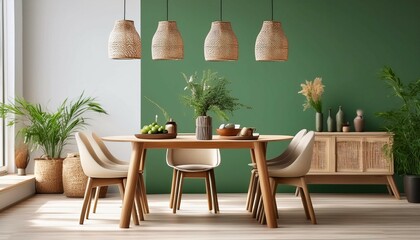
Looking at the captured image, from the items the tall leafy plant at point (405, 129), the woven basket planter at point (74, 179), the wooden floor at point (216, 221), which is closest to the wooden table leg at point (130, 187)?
the wooden floor at point (216, 221)

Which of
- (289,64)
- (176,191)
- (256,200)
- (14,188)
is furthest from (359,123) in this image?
(14,188)

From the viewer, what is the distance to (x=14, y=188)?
8070 mm

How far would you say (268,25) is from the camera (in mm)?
6859

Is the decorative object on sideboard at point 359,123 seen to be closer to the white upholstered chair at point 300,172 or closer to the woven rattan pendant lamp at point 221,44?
the white upholstered chair at point 300,172

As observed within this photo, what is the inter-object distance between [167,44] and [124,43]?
1.33 ft

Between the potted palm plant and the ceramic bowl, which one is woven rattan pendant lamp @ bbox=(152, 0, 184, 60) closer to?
the ceramic bowl

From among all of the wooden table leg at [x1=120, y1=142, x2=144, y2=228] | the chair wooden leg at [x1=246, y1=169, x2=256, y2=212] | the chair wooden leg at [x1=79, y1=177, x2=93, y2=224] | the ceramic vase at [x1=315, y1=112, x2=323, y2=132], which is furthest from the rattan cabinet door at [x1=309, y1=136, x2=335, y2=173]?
the chair wooden leg at [x1=79, y1=177, x2=93, y2=224]

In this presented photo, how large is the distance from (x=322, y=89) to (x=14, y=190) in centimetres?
367

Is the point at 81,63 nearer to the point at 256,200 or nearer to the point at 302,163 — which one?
the point at 256,200

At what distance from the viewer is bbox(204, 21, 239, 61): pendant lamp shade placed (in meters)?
6.76

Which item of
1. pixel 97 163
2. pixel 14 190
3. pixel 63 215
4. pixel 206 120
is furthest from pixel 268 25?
pixel 14 190

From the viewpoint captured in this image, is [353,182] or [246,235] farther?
[353,182]

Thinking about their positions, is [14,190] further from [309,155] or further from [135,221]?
[309,155]

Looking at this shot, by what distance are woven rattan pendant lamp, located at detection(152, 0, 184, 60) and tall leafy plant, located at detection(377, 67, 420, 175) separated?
2727 millimetres
